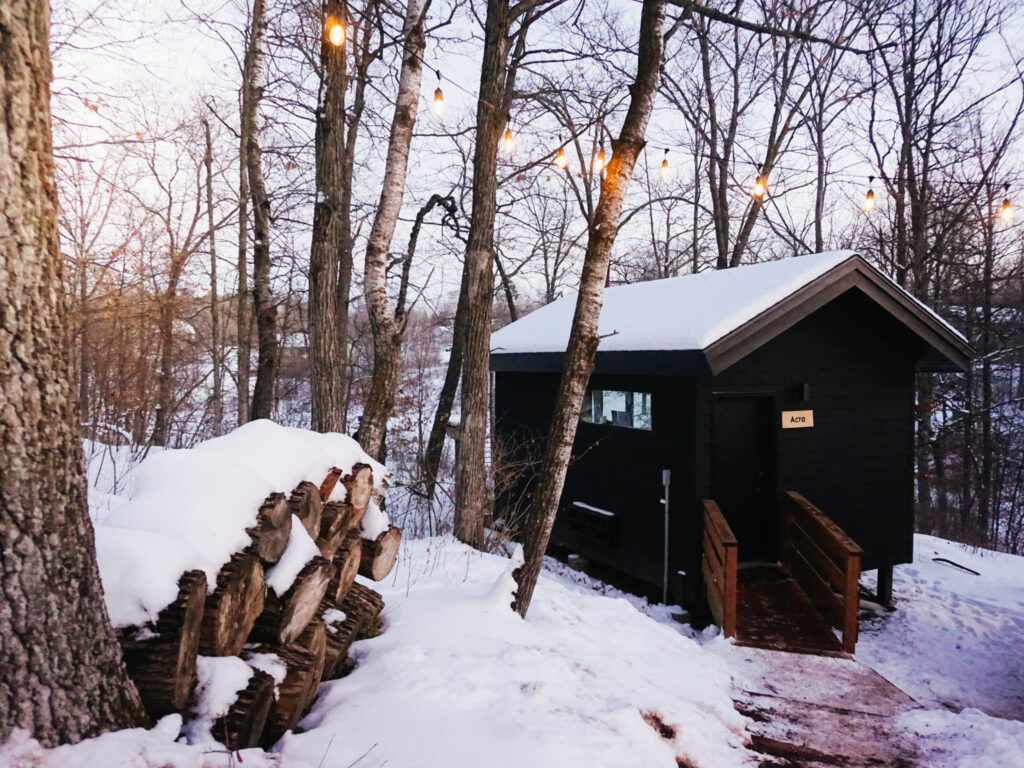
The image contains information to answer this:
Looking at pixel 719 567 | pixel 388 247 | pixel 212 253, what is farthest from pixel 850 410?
pixel 212 253

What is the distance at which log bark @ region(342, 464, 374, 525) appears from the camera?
3.37 metres

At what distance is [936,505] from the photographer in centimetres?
1767

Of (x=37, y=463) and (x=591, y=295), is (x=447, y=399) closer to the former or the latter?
(x=591, y=295)

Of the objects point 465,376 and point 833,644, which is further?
point 465,376

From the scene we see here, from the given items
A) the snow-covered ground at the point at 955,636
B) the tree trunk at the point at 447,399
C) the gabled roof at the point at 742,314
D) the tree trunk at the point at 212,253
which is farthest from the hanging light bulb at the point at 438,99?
the tree trunk at the point at 212,253

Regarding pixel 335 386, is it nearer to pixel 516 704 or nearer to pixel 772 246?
pixel 516 704

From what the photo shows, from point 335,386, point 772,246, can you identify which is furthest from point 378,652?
point 772,246

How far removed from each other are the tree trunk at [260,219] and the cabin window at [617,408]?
4.70 meters

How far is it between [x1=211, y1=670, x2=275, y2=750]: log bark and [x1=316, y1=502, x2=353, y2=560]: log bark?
805mm

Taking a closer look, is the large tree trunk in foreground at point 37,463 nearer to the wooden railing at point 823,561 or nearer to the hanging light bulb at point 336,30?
the hanging light bulb at point 336,30

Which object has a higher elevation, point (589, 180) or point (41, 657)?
point (589, 180)

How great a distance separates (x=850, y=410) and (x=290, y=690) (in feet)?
25.8

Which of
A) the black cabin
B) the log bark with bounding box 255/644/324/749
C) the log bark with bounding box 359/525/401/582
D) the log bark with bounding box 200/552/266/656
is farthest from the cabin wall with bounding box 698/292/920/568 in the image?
the log bark with bounding box 200/552/266/656

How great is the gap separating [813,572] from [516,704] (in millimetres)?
5288
